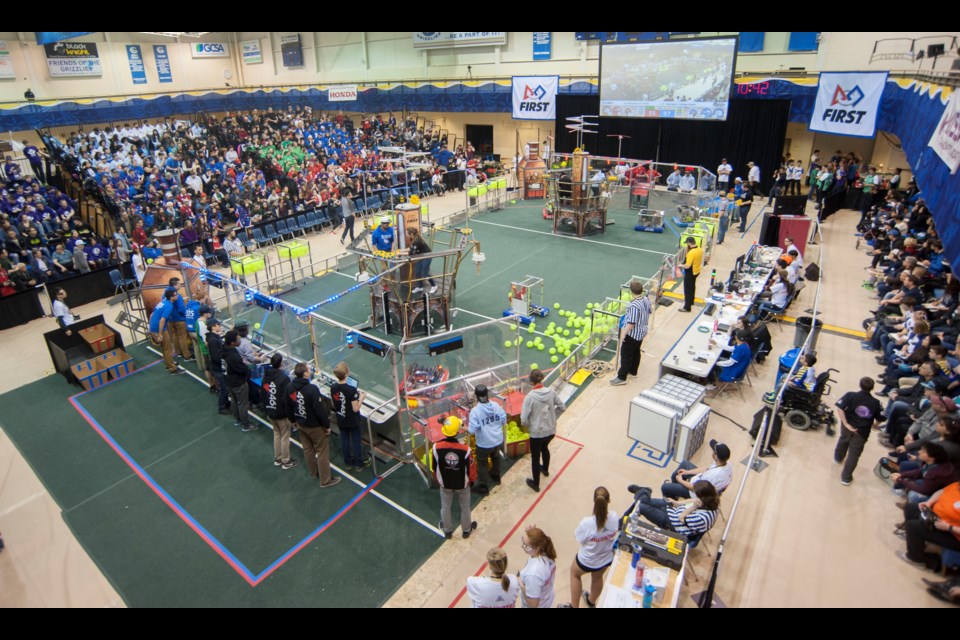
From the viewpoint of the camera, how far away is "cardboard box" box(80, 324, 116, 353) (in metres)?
11.6

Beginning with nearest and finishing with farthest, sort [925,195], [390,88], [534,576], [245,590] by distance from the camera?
[534,576] → [245,590] → [925,195] → [390,88]

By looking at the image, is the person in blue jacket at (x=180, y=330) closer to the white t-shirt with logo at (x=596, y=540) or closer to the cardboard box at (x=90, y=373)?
the cardboard box at (x=90, y=373)

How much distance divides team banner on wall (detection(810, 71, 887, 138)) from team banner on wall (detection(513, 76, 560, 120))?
11597mm

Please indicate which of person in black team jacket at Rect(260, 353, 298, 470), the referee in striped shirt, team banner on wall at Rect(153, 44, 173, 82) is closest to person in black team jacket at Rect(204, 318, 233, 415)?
person in black team jacket at Rect(260, 353, 298, 470)

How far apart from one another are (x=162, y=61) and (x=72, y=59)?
5804 mm

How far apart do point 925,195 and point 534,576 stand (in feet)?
31.3

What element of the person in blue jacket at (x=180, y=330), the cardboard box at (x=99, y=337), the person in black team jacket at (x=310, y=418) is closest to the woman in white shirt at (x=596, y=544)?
the person in black team jacket at (x=310, y=418)

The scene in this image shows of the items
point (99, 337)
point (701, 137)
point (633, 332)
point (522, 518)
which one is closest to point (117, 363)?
point (99, 337)

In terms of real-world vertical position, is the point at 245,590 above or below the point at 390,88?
below

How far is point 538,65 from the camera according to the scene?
2998cm

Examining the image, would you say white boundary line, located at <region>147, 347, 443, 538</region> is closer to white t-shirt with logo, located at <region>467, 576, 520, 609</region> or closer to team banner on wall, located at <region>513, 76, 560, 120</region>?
white t-shirt with logo, located at <region>467, 576, 520, 609</region>

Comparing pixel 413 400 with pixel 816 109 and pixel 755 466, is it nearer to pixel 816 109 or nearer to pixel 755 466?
pixel 755 466

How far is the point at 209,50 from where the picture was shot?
3834cm
